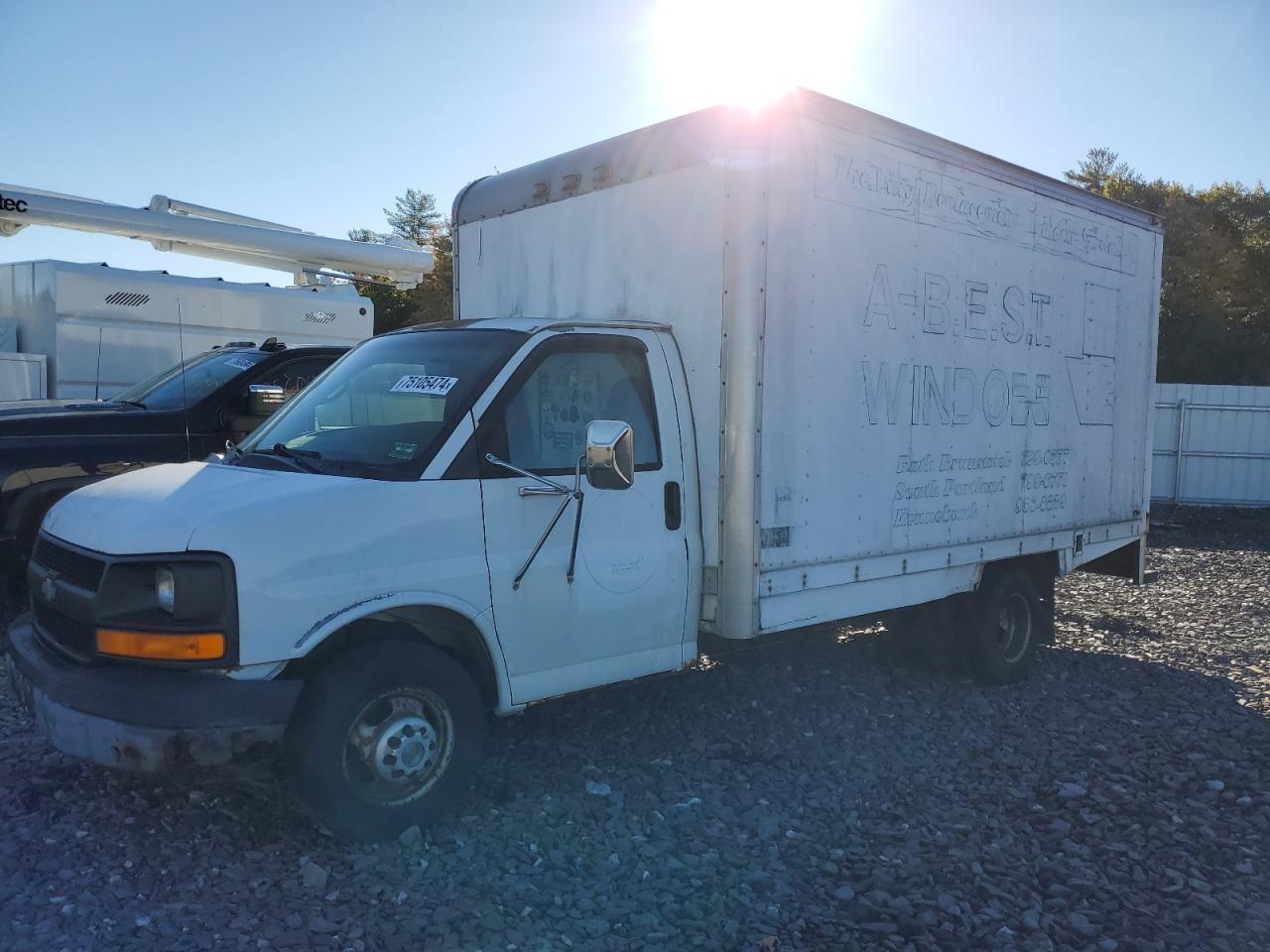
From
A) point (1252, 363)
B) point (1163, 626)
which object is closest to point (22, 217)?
point (1163, 626)

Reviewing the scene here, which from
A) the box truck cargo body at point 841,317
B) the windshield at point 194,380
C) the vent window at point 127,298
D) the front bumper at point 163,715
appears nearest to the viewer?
the front bumper at point 163,715

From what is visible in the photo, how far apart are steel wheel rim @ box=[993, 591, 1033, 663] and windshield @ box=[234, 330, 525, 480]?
13.5 ft

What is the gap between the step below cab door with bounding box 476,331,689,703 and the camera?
425cm

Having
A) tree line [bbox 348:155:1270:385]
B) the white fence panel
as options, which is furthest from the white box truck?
tree line [bbox 348:155:1270:385]

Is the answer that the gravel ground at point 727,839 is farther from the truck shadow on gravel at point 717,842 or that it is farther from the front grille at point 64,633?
the front grille at point 64,633

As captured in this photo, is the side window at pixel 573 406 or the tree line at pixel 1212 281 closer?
the side window at pixel 573 406

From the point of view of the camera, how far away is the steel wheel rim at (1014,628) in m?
6.85

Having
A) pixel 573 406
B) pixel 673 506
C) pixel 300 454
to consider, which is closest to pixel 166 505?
pixel 300 454

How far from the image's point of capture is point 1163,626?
8.70 m

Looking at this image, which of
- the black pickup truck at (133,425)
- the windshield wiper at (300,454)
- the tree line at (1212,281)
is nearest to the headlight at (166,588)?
the windshield wiper at (300,454)

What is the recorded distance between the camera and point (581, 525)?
4441mm

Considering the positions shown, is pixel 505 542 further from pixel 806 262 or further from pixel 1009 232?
pixel 1009 232

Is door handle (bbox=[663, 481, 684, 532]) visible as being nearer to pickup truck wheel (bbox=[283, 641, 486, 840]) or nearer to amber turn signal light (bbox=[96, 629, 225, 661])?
pickup truck wheel (bbox=[283, 641, 486, 840])

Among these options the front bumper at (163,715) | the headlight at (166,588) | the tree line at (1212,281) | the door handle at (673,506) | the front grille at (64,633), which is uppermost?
the tree line at (1212,281)
